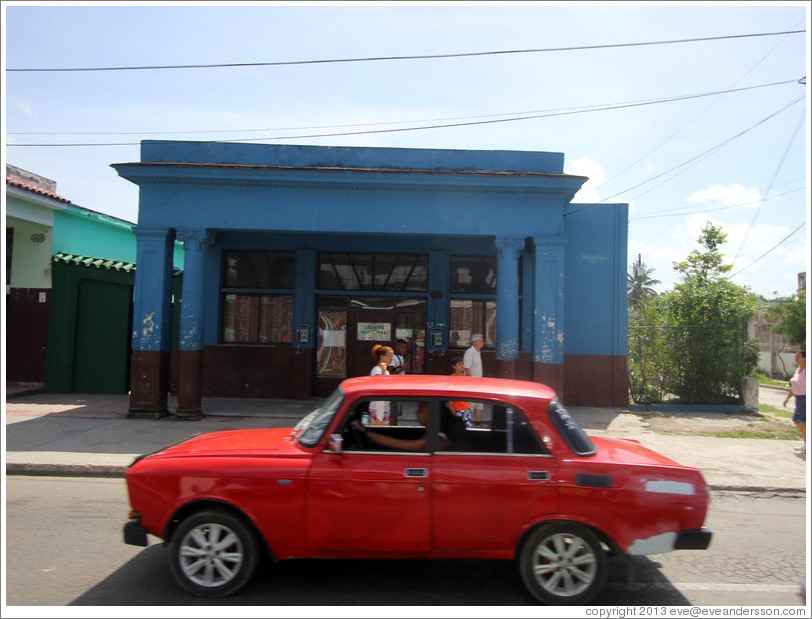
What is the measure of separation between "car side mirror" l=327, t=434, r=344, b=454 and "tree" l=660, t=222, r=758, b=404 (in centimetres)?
1123

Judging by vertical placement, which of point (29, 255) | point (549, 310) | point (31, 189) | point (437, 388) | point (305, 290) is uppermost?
point (31, 189)

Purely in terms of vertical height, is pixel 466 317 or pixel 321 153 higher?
pixel 321 153

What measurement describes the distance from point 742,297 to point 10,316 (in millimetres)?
17076

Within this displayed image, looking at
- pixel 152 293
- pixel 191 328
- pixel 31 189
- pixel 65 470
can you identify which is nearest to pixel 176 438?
pixel 65 470

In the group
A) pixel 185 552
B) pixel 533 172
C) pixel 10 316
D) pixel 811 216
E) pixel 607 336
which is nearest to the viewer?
pixel 185 552

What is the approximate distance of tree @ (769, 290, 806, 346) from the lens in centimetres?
3175

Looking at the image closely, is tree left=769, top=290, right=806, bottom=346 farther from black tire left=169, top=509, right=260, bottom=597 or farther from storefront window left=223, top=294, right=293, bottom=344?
black tire left=169, top=509, right=260, bottom=597

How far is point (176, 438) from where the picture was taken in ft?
31.4

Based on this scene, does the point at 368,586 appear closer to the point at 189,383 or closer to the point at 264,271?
the point at 189,383

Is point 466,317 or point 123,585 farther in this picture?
point 466,317

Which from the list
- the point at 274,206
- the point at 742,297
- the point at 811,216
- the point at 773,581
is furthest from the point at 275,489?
the point at 742,297

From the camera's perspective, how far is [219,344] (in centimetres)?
1373

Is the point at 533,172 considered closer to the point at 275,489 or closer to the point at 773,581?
the point at 773,581

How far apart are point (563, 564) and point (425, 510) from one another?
997mm
